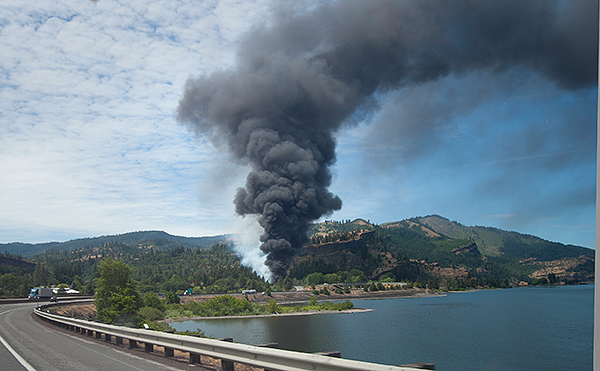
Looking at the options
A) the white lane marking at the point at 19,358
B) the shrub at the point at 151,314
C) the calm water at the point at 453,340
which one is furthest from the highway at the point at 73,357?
the shrub at the point at 151,314

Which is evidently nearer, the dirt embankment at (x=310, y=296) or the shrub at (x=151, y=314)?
the shrub at (x=151, y=314)

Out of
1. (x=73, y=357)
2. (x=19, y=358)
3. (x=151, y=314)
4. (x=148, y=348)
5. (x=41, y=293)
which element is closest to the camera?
(x=19, y=358)

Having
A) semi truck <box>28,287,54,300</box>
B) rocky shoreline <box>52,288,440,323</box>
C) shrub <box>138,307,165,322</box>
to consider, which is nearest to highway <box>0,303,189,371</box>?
rocky shoreline <box>52,288,440,323</box>

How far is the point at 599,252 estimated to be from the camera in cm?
470

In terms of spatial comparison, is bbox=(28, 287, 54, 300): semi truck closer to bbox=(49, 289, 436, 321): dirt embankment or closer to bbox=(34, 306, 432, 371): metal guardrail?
bbox=(49, 289, 436, 321): dirt embankment

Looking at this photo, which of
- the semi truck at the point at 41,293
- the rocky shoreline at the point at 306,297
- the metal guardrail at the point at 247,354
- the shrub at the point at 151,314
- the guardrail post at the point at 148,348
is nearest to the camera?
the metal guardrail at the point at 247,354

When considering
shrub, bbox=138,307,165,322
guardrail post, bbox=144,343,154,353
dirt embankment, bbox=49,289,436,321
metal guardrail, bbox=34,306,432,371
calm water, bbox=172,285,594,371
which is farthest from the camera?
dirt embankment, bbox=49,289,436,321

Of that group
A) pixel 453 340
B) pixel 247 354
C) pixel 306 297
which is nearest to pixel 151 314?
pixel 453 340

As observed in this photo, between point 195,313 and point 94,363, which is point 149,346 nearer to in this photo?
point 94,363

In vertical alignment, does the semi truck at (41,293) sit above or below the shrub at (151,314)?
above

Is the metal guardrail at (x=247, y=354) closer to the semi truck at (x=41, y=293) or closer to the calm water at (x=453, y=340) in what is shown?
the calm water at (x=453, y=340)

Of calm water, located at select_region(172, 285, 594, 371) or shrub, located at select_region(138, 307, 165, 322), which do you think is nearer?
calm water, located at select_region(172, 285, 594, 371)

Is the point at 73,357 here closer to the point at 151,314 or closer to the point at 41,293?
the point at 151,314

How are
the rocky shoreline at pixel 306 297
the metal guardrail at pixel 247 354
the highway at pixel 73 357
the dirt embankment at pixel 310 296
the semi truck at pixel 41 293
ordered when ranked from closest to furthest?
the metal guardrail at pixel 247 354
the highway at pixel 73 357
the semi truck at pixel 41 293
the rocky shoreline at pixel 306 297
the dirt embankment at pixel 310 296
